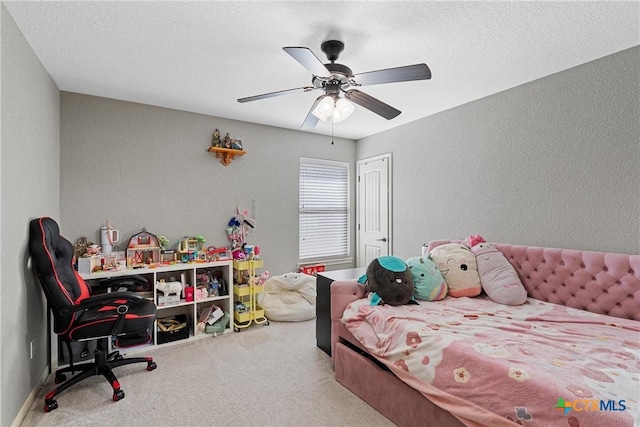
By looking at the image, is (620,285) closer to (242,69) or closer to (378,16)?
(378,16)

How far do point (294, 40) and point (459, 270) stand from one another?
2254mm

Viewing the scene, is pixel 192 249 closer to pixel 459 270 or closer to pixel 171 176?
pixel 171 176

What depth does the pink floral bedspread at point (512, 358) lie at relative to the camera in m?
1.23

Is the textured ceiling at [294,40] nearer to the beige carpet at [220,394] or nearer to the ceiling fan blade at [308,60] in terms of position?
the ceiling fan blade at [308,60]

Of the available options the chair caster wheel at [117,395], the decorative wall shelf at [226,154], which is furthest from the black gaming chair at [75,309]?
the decorative wall shelf at [226,154]

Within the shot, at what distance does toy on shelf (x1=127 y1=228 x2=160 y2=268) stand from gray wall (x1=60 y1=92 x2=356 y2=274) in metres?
0.08

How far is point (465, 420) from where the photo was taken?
1.46 metres

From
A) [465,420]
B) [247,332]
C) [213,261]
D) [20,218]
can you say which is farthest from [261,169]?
[465,420]

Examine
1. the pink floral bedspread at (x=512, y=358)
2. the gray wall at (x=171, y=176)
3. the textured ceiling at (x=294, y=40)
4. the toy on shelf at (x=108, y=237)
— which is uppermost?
the textured ceiling at (x=294, y=40)

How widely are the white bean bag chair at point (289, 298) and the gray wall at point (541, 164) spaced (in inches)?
58.7

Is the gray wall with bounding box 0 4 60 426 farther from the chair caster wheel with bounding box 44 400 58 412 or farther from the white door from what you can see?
the white door

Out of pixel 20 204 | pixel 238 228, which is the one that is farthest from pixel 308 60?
pixel 238 228

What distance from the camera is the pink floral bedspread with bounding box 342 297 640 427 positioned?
1234 mm

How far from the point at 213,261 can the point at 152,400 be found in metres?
1.51
